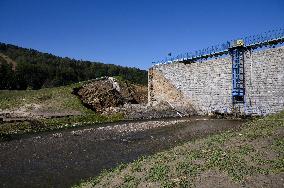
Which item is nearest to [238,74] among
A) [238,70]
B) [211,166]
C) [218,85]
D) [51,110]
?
→ [238,70]

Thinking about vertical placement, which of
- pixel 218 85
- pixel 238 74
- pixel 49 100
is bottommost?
pixel 49 100

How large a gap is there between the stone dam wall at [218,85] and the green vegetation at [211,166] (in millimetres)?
21828

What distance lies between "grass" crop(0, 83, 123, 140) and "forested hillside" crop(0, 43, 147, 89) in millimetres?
19908

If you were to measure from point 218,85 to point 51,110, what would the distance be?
26.4 m

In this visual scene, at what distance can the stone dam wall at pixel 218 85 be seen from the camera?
40.4 metres

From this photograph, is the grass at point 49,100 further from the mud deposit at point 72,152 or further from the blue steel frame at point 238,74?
the blue steel frame at point 238,74

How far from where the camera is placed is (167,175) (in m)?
14.9

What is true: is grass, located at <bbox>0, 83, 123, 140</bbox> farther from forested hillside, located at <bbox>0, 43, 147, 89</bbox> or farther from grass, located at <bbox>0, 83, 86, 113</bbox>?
forested hillside, located at <bbox>0, 43, 147, 89</bbox>

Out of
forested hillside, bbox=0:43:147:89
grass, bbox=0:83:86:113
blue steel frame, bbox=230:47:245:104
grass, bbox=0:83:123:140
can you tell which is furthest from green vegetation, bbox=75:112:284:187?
forested hillside, bbox=0:43:147:89

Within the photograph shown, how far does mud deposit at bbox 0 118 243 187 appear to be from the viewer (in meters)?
18.8

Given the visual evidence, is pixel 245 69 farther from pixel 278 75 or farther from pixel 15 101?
pixel 15 101

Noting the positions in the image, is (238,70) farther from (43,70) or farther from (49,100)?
(43,70)

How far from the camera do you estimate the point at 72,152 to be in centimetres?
2534

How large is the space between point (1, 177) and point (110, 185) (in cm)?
766
